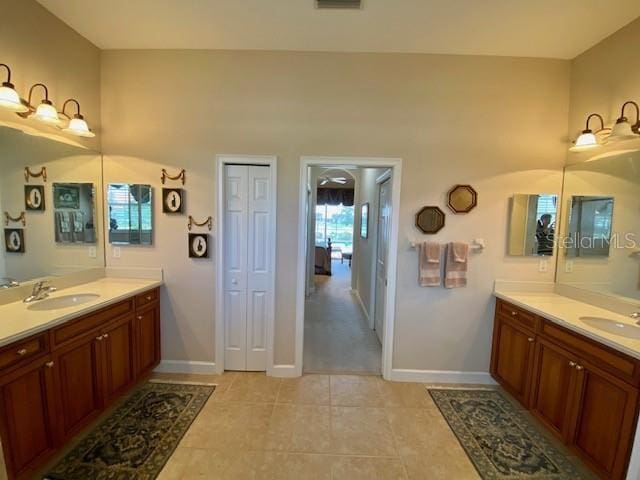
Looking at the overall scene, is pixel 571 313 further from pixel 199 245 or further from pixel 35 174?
A: pixel 35 174

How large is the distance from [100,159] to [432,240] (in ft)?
10.4

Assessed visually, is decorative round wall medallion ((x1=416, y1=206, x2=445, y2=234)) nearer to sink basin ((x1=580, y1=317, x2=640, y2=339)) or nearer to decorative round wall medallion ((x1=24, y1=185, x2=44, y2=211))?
sink basin ((x1=580, y1=317, x2=640, y2=339))

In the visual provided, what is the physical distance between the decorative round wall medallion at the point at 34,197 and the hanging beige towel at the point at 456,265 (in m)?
3.37

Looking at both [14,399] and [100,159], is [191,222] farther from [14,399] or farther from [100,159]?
[14,399]

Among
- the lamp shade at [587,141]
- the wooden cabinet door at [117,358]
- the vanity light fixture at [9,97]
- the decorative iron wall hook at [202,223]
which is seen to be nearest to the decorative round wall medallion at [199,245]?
the decorative iron wall hook at [202,223]

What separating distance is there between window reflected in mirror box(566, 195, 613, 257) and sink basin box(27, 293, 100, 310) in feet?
13.1

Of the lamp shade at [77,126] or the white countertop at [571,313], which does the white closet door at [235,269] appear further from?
the white countertop at [571,313]

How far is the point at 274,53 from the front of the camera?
2.56 m

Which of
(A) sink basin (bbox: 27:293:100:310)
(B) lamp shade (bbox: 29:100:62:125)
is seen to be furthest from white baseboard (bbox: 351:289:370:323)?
(B) lamp shade (bbox: 29:100:62:125)

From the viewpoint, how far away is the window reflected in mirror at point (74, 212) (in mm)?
2355

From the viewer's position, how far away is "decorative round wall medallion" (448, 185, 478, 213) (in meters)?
2.61

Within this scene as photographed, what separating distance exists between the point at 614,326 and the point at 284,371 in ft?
8.48

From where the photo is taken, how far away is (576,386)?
5.93 feet

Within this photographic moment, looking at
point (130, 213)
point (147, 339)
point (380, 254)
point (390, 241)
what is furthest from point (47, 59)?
point (380, 254)
